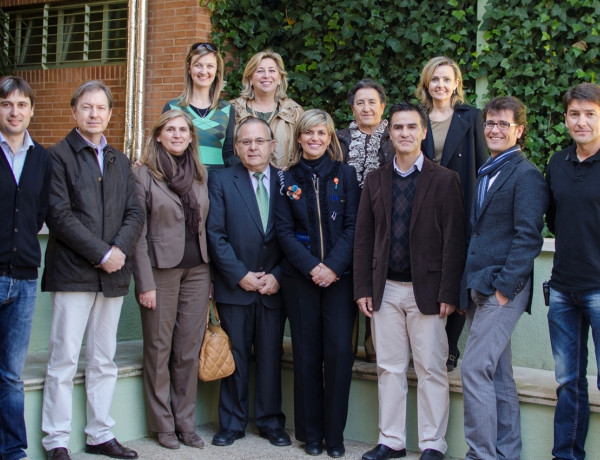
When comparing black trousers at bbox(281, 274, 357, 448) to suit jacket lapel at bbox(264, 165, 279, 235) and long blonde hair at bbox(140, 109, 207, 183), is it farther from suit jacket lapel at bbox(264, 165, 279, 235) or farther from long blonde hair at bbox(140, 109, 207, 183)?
long blonde hair at bbox(140, 109, 207, 183)

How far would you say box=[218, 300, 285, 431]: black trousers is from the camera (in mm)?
4973

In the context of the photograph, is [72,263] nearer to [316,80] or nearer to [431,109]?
[431,109]

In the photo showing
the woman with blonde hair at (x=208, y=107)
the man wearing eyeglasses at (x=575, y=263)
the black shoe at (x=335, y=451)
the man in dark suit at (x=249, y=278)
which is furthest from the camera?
the woman with blonde hair at (x=208, y=107)

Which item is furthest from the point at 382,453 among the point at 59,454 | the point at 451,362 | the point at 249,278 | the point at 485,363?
the point at 59,454

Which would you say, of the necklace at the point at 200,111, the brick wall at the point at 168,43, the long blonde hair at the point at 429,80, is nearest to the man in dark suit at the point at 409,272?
the long blonde hair at the point at 429,80

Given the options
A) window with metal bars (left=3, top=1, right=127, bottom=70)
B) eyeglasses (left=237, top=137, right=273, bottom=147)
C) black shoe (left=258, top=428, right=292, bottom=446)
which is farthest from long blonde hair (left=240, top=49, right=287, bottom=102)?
window with metal bars (left=3, top=1, right=127, bottom=70)

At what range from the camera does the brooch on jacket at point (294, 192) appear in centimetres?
477

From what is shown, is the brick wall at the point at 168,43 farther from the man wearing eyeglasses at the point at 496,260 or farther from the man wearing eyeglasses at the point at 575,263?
the man wearing eyeglasses at the point at 575,263

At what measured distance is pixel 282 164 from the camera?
539cm

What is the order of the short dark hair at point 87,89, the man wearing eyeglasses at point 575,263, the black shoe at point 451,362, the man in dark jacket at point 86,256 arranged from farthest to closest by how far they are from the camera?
the black shoe at point 451,362 < the short dark hair at point 87,89 < the man in dark jacket at point 86,256 < the man wearing eyeglasses at point 575,263

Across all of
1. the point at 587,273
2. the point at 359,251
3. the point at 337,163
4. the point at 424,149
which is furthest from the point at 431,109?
the point at 587,273

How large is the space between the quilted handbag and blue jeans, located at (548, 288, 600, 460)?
6.34 feet

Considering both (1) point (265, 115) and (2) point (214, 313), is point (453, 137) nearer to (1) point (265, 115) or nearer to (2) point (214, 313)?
(1) point (265, 115)

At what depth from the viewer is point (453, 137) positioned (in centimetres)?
491
